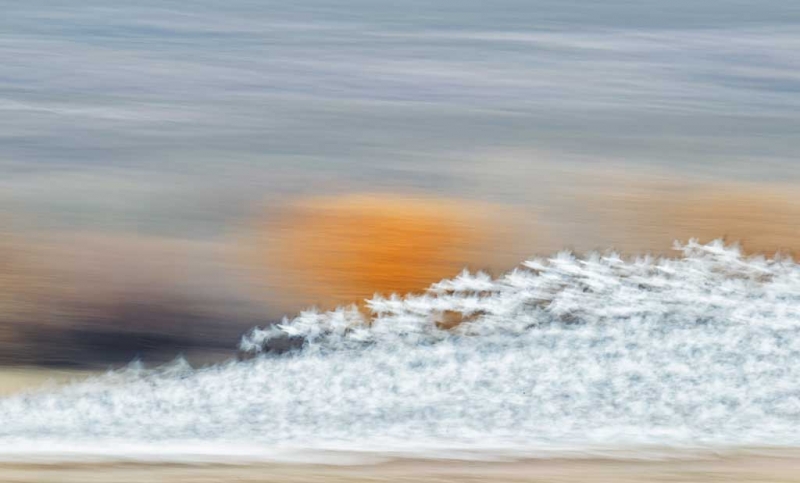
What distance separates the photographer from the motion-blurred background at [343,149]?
243cm

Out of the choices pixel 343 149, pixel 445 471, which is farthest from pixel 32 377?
pixel 343 149

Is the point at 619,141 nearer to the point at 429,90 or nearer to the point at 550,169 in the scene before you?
the point at 550,169

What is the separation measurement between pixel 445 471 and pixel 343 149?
1828 millimetres

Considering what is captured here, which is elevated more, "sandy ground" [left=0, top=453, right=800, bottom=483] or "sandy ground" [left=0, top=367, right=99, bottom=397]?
"sandy ground" [left=0, top=367, right=99, bottom=397]

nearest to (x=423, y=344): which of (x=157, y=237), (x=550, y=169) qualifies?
(x=157, y=237)

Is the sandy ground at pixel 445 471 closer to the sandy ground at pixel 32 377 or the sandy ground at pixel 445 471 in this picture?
the sandy ground at pixel 445 471

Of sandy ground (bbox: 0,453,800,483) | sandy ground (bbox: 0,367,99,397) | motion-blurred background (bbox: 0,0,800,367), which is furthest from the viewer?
motion-blurred background (bbox: 0,0,800,367)

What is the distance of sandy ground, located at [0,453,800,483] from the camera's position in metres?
1.36

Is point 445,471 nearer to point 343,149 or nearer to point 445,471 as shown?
point 445,471

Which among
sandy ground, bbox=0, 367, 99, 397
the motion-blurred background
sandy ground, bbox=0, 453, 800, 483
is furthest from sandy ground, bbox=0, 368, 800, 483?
the motion-blurred background

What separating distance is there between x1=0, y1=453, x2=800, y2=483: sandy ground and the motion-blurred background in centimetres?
77

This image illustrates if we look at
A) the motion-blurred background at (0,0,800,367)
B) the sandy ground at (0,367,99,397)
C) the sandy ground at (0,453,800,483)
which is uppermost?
the motion-blurred background at (0,0,800,367)

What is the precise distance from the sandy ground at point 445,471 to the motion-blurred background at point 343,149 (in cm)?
77

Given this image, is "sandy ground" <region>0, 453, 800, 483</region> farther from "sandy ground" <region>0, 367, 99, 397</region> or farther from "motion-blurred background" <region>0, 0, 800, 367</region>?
"motion-blurred background" <region>0, 0, 800, 367</region>
